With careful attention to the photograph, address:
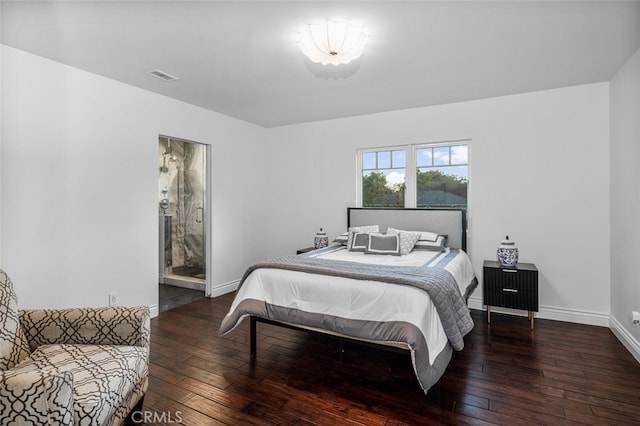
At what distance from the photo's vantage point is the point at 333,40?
229 cm

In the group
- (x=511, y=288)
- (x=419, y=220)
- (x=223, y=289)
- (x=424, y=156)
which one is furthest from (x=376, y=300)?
(x=223, y=289)

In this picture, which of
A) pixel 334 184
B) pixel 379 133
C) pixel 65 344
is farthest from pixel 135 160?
pixel 379 133

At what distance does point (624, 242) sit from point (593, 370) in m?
1.30

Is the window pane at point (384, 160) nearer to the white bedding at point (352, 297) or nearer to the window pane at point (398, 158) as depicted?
the window pane at point (398, 158)

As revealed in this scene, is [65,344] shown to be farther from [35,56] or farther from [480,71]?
[480,71]

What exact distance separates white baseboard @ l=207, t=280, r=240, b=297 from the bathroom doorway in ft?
1.22

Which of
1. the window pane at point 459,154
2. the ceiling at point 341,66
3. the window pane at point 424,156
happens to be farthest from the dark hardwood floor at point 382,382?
the ceiling at point 341,66

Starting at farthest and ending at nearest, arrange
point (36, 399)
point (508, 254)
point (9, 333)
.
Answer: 1. point (508, 254)
2. point (9, 333)
3. point (36, 399)

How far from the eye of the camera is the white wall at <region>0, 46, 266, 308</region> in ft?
8.95

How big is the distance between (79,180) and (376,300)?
2923 millimetres

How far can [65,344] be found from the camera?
195 cm

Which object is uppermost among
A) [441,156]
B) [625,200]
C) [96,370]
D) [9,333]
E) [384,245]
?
[441,156]

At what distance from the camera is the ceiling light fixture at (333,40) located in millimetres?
2270

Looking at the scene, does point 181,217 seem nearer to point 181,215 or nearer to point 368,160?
point 181,215
